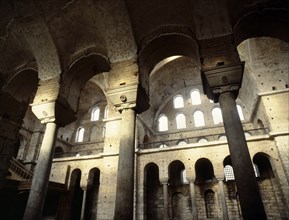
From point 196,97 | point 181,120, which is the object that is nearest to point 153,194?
point 181,120

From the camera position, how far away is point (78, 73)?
746cm

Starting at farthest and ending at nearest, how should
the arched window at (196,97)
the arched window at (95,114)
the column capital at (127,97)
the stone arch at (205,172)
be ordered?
the arched window at (95,114), the arched window at (196,97), the stone arch at (205,172), the column capital at (127,97)

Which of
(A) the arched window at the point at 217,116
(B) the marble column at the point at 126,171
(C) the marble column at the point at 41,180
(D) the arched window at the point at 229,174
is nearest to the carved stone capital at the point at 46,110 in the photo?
(C) the marble column at the point at 41,180

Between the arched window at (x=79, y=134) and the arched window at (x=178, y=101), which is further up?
the arched window at (x=178, y=101)

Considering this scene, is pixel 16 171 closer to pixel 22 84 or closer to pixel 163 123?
pixel 22 84

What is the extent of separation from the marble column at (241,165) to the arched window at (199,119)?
1449 centimetres

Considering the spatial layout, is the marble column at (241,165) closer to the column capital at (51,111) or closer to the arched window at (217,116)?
the column capital at (51,111)

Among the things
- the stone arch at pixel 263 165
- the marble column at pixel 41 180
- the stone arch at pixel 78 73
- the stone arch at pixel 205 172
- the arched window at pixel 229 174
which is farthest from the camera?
the stone arch at pixel 205 172

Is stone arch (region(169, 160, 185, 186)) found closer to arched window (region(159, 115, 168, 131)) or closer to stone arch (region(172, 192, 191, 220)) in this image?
stone arch (region(172, 192, 191, 220))

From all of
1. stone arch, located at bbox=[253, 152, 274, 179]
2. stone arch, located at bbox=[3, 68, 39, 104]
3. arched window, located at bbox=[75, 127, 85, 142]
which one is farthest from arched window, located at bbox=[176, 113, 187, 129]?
stone arch, located at bbox=[3, 68, 39, 104]

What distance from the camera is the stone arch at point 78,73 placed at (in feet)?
23.0

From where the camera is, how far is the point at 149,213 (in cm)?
1553

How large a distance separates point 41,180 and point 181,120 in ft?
50.6

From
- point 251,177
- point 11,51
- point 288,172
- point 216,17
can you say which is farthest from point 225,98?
point 288,172
